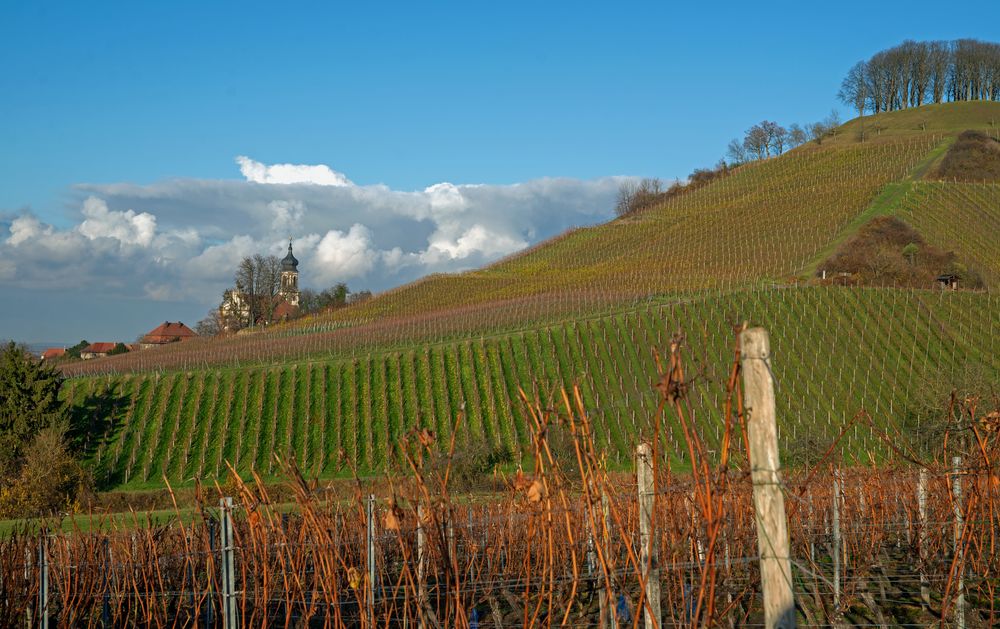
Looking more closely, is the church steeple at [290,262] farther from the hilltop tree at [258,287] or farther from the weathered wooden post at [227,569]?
the weathered wooden post at [227,569]

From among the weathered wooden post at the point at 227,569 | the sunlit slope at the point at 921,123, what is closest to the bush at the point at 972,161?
the sunlit slope at the point at 921,123

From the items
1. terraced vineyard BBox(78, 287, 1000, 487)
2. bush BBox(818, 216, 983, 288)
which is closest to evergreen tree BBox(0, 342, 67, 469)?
terraced vineyard BBox(78, 287, 1000, 487)

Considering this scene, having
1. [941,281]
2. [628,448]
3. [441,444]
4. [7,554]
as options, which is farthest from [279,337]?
[7,554]

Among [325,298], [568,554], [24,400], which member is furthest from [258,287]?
[568,554]

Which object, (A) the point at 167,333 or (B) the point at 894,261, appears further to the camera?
(A) the point at 167,333

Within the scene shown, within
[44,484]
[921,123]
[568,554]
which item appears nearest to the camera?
[568,554]

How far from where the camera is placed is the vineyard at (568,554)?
3.75 metres

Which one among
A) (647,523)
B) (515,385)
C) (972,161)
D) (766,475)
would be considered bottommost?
(515,385)

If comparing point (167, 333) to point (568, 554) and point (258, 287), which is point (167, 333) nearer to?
point (258, 287)

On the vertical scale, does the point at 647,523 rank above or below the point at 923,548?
above

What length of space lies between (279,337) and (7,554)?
108ft

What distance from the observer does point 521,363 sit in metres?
30.7

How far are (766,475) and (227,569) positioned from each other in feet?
12.0

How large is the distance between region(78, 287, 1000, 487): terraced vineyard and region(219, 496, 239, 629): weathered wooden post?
1850 centimetres
